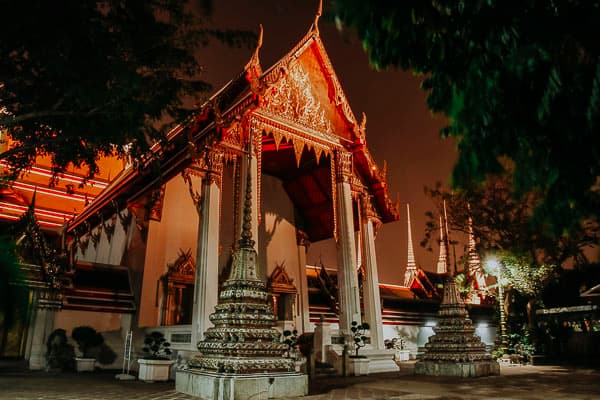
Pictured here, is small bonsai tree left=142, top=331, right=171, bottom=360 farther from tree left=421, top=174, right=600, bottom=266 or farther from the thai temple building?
tree left=421, top=174, right=600, bottom=266

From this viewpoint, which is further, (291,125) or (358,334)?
(291,125)

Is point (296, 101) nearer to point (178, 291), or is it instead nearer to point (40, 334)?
point (178, 291)

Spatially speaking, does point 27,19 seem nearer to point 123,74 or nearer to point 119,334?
point 123,74

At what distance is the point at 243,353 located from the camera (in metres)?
4.87

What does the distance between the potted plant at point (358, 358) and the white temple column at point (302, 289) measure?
3.94 meters

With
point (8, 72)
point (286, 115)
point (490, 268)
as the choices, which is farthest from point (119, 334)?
point (490, 268)

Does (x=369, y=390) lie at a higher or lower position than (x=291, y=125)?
lower

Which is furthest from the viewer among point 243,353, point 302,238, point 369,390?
point 302,238

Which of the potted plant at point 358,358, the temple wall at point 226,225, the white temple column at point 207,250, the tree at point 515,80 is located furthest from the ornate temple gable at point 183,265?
the tree at point 515,80

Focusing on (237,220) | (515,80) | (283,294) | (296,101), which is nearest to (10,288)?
(515,80)

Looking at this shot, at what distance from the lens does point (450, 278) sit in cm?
873

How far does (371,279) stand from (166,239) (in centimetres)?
519

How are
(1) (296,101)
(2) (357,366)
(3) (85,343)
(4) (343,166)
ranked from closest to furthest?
(2) (357,366) → (3) (85,343) → (1) (296,101) → (4) (343,166)

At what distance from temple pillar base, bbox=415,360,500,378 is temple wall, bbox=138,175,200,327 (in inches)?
241
